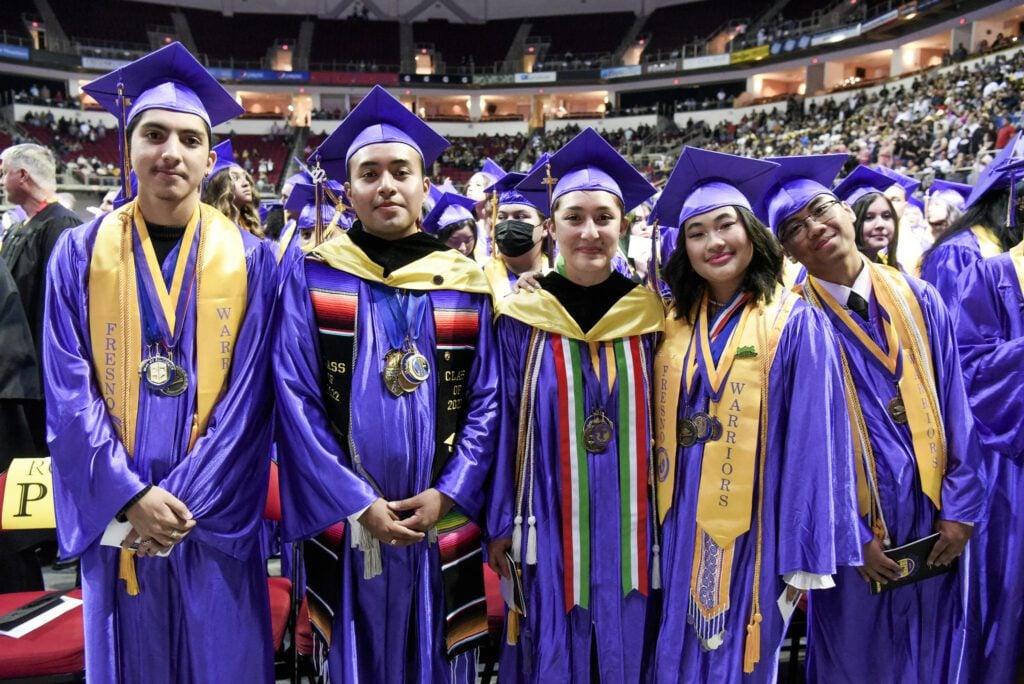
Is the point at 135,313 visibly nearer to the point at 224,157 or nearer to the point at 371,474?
the point at 371,474

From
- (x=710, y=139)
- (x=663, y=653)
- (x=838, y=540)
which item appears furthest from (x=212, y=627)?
(x=710, y=139)

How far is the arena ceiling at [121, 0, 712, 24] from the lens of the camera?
1583 inches

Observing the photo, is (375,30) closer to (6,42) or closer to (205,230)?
(6,42)

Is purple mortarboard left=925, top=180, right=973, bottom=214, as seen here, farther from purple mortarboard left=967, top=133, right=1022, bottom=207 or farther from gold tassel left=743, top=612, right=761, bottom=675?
gold tassel left=743, top=612, right=761, bottom=675

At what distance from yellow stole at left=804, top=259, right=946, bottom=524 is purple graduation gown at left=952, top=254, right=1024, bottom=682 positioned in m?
0.39

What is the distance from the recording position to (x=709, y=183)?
8.69 ft

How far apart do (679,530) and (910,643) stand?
3.05 feet

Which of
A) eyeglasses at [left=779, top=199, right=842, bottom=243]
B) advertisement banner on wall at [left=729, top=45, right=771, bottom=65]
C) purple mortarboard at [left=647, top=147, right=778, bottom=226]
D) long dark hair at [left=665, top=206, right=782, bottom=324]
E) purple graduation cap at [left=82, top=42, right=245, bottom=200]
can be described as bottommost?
long dark hair at [left=665, top=206, right=782, bottom=324]

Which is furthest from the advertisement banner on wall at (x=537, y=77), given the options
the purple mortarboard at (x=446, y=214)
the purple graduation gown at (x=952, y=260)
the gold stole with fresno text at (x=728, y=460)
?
the gold stole with fresno text at (x=728, y=460)

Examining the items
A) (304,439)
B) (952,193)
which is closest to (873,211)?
(952,193)

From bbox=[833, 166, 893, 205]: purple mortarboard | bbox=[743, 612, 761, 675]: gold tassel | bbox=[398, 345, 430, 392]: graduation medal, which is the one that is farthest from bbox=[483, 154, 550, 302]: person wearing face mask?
bbox=[743, 612, 761, 675]: gold tassel

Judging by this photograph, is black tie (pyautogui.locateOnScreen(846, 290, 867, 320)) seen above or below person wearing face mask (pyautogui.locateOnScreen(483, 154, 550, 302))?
below

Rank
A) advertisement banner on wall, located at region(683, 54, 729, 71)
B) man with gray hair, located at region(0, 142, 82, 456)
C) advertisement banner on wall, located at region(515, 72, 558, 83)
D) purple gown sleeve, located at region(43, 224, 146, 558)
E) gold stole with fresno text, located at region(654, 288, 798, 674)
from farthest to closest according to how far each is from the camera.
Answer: advertisement banner on wall, located at region(515, 72, 558, 83), advertisement banner on wall, located at region(683, 54, 729, 71), man with gray hair, located at region(0, 142, 82, 456), gold stole with fresno text, located at region(654, 288, 798, 674), purple gown sleeve, located at region(43, 224, 146, 558)

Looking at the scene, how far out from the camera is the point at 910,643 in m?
2.62
